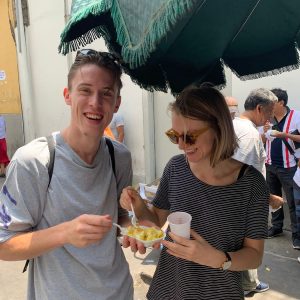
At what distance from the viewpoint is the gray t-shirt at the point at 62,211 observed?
5.03ft

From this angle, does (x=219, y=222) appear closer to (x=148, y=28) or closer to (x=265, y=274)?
(x=148, y=28)

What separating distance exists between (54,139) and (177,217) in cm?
70

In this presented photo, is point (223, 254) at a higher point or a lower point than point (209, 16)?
lower

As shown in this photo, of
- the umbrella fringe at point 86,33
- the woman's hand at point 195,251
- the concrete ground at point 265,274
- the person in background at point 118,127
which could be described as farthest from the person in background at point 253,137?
the person in background at point 118,127

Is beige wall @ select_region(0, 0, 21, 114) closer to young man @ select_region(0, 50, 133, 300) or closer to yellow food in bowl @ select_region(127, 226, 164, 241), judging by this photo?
young man @ select_region(0, 50, 133, 300)

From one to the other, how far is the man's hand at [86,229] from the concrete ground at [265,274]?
2700 mm

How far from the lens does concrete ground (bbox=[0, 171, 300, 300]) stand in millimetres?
3953

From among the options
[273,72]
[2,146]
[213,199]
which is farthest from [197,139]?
[2,146]

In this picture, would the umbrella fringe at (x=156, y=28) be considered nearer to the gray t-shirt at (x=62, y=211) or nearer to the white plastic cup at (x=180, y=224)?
the gray t-shirt at (x=62, y=211)

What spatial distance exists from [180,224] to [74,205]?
0.50 metres

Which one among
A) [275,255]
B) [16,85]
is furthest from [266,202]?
[16,85]

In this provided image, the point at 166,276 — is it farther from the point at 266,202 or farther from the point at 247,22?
the point at 247,22

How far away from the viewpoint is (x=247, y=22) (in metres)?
1.97

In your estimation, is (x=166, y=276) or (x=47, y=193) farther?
(x=166, y=276)
